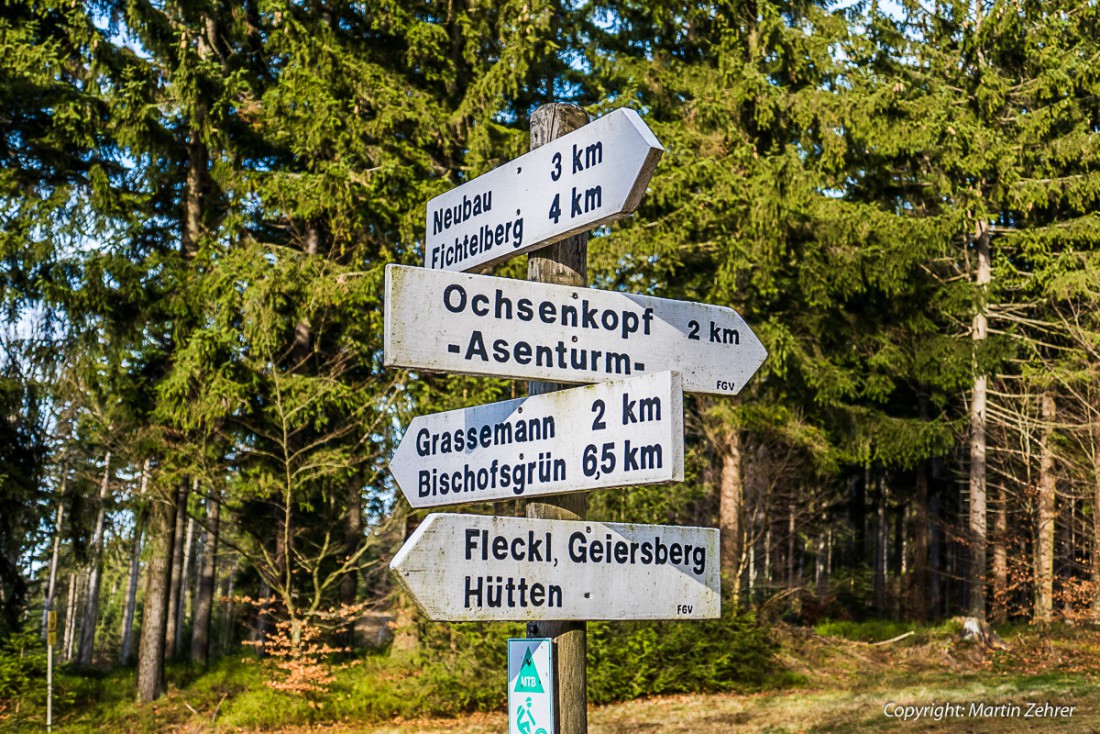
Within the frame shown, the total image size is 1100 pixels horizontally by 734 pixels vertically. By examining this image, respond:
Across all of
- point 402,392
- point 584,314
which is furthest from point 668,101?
point 584,314

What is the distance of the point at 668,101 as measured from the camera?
1986cm

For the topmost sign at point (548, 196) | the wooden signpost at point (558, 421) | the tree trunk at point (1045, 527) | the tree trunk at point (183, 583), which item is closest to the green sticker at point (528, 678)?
the wooden signpost at point (558, 421)

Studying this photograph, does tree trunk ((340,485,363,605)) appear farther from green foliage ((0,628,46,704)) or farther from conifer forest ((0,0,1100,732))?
green foliage ((0,628,46,704))

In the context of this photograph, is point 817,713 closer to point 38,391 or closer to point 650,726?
point 650,726

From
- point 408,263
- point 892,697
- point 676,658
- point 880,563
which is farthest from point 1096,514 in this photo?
point 880,563

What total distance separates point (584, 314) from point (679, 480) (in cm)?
76

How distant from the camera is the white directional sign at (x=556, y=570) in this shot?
119 inches

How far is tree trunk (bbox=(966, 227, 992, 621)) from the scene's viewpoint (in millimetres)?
20578

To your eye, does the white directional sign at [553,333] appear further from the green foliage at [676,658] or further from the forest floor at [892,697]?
the green foliage at [676,658]

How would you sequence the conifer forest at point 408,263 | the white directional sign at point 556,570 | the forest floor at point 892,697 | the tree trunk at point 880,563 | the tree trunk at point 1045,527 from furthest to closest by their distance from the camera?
the tree trunk at point 880,563 < the tree trunk at point 1045,527 < the conifer forest at point 408,263 < the forest floor at point 892,697 < the white directional sign at point 556,570

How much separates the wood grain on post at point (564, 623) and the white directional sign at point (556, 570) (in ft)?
0.69

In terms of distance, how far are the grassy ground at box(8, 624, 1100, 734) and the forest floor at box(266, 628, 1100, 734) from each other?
26 millimetres

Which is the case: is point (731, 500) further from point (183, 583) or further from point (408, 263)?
point (183, 583)

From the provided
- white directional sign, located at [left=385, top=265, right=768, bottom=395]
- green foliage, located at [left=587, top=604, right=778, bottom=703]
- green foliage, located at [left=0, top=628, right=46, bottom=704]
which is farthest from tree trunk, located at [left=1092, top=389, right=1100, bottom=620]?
green foliage, located at [left=0, top=628, right=46, bottom=704]
